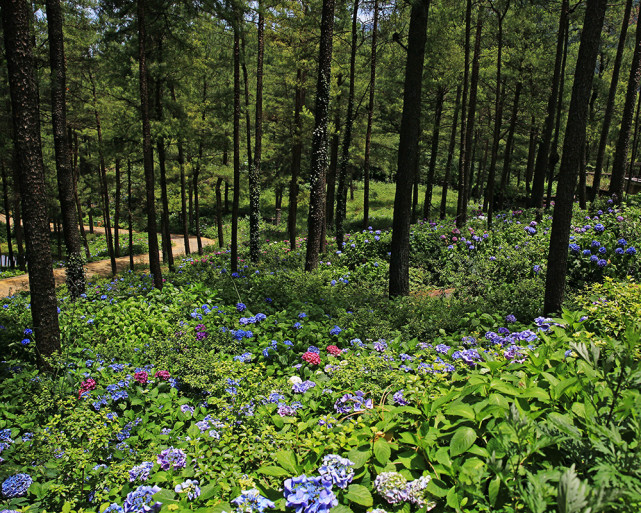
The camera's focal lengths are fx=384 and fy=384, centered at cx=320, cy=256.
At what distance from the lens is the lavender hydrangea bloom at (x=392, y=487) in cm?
212

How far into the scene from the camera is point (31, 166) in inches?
206

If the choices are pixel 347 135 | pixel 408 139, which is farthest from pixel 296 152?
pixel 408 139

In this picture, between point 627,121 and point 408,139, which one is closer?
point 408,139

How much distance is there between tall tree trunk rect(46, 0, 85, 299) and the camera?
8633 millimetres

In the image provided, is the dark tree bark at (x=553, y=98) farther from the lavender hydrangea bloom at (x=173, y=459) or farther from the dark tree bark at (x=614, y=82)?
the lavender hydrangea bloom at (x=173, y=459)

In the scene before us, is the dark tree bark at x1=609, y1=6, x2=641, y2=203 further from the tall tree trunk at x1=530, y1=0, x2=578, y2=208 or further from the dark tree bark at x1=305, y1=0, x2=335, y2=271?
the dark tree bark at x1=305, y1=0, x2=335, y2=271

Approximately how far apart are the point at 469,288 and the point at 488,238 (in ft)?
11.7

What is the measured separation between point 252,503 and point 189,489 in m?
0.54

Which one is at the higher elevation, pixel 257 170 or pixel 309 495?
pixel 257 170

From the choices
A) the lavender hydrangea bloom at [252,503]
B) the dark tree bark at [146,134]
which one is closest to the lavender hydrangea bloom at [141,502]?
the lavender hydrangea bloom at [252,503]

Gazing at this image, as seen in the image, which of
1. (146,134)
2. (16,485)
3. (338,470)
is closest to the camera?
(338,470)

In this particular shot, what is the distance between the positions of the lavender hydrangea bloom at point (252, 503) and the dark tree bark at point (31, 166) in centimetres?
442

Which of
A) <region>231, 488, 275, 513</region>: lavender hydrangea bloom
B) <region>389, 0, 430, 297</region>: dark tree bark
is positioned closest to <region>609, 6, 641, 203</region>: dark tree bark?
<region>389, 0, 430, 297</region>: dark tree bark

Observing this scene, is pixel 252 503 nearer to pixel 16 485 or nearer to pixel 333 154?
pixel 16 485
